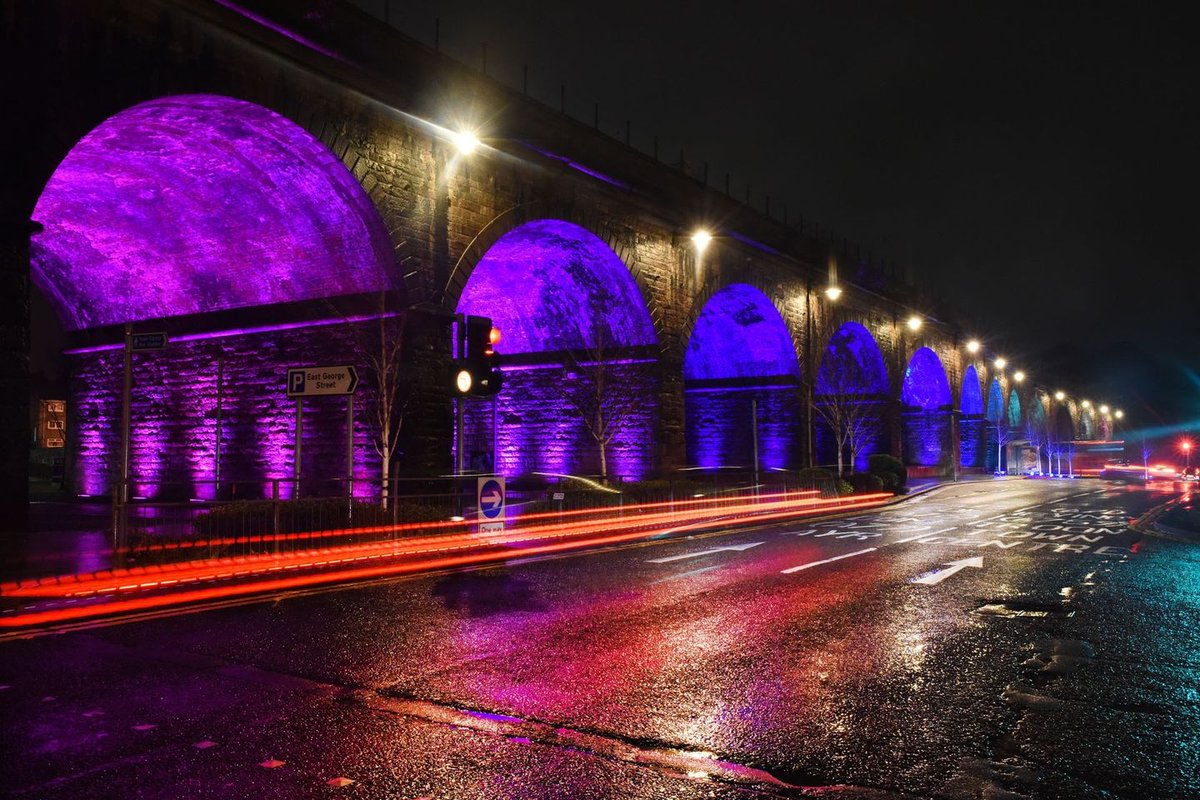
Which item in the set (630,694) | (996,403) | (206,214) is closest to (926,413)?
(996,403)

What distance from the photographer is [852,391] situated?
139 feet

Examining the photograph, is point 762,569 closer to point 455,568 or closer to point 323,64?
point 455,568

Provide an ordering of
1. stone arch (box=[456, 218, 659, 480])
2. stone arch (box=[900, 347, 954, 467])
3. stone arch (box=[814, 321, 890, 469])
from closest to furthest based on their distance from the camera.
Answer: stone arch (box=[456, 218, 659, 480]) → stone arch (box=[814, 321, 890, 469]) → stone arch (box=[900, 347, 954, 467])

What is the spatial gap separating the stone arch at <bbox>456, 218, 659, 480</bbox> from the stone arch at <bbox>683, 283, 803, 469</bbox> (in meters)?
6.86

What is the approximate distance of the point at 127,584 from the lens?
10.5 metres

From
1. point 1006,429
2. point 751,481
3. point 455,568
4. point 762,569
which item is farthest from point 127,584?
point 1006,429

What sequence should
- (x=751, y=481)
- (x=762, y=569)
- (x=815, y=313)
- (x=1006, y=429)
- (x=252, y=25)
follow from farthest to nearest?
(x=1006, y=429) < (x=815, y=313) < (x=751, y=481) < (x=252, y=25) < (x=762, y=569)

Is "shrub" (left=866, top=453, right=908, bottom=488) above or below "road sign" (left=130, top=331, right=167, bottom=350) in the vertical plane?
below

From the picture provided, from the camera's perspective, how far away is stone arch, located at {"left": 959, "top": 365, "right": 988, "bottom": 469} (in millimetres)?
62438

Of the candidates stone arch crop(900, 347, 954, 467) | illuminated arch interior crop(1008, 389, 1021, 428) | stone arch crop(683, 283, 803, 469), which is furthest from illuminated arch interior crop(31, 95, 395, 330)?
illuminated arch interior crop(1008, 389, 1021, 428)

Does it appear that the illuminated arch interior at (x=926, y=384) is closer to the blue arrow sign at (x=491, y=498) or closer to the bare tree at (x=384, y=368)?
the bare tree at (x=384, y=368)

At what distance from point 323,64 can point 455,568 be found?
994 centimetres

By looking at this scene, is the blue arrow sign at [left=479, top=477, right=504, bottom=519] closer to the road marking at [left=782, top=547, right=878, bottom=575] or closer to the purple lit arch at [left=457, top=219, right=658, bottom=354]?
the road marking at [left=782, top=547, right=878, bottom=575]

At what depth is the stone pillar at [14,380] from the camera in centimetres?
1153
